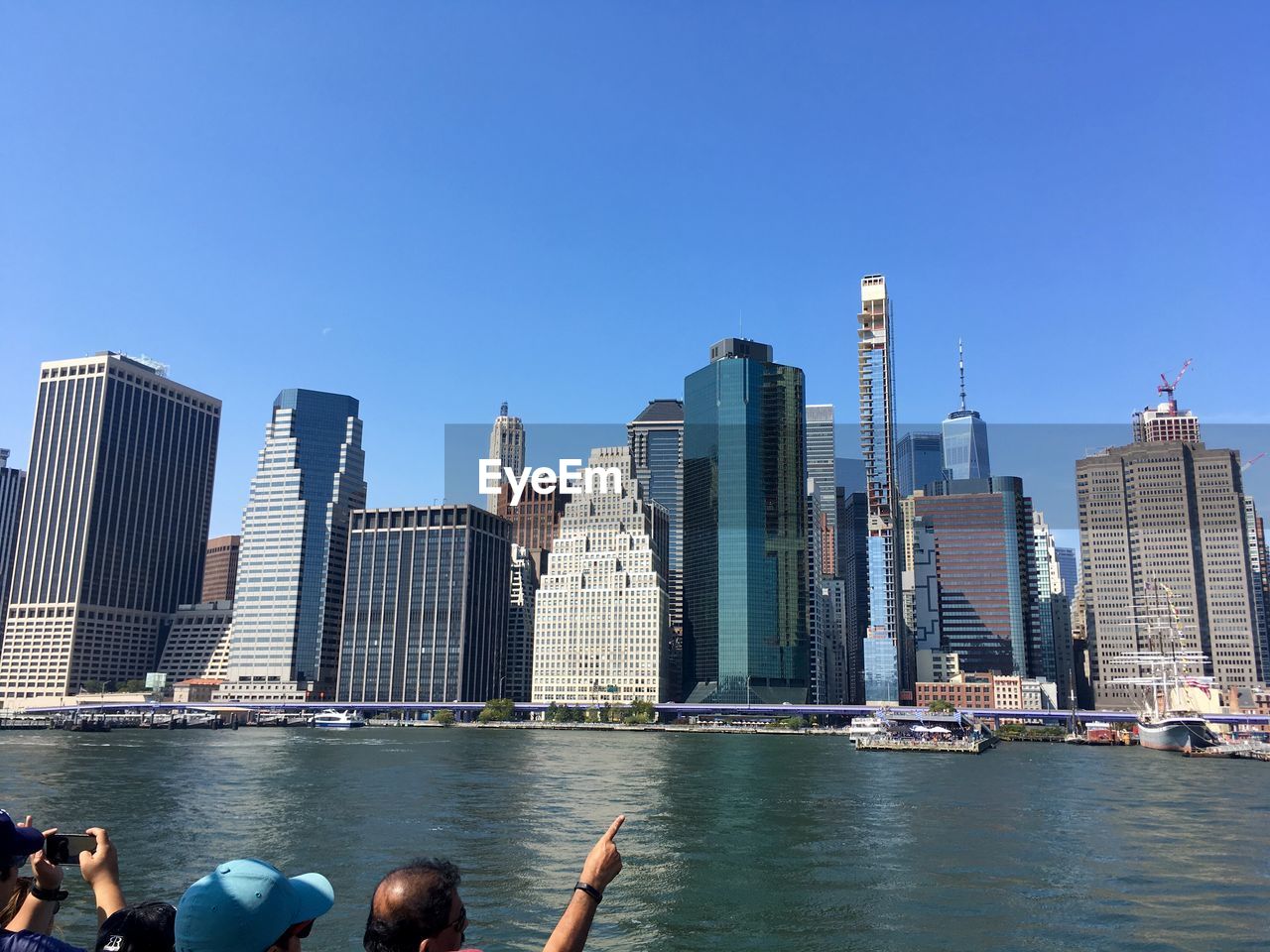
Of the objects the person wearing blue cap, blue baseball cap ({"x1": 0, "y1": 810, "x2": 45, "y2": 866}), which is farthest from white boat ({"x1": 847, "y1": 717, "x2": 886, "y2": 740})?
blue baseball cap ({"x1": 0, "y1": 810, "x2": 45, "y2": 866})

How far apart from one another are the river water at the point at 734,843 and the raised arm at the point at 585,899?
21533 millimetres

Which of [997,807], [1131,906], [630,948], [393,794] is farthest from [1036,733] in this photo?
[630,948]

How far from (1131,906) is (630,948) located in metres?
17.4

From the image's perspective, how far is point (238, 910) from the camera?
5352 mm

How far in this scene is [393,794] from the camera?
201 ft

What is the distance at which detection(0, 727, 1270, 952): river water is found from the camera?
93.3ft

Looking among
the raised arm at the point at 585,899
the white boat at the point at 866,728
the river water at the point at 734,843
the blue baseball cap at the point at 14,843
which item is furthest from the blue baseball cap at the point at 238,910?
the white boat at the point at 866,728

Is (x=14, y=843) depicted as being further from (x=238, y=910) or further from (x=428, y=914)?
(x=428, y=914)

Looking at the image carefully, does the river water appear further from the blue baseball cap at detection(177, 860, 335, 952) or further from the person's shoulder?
the blue baseball cap at detection(177, 860, 335, 952)

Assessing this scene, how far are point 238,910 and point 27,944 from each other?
48.9 inches

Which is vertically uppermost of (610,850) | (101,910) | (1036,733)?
(610,850)

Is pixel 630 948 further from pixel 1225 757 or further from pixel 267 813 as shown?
pixel 1225 757

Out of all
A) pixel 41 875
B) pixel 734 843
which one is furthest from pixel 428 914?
pixel 734 843

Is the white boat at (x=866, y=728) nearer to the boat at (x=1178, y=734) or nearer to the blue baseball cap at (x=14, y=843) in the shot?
the boat at (x=1178, y=734)
